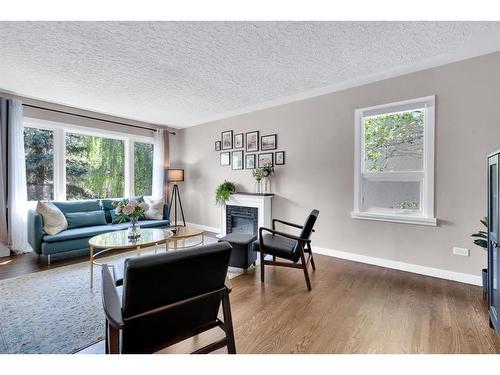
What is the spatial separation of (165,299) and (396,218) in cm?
299

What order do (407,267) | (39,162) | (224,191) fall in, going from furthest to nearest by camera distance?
(224,191) < (39,162) < (407,267)

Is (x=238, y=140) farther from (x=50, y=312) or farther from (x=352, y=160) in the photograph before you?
(x=50, y=312)

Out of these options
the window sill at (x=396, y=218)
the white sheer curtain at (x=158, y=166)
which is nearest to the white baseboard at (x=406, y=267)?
the window sill at (x=396, y=218)

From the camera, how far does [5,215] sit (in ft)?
11.8

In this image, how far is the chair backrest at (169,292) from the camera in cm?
112

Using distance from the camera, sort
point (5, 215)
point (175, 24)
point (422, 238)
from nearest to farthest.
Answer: point (175, 24), point (422, 238), point (5, 215)

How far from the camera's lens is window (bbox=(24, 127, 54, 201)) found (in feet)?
13.0

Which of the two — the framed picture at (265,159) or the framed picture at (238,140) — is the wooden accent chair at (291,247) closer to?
the framed picture at (265,159)

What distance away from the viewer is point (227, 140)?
197 inches

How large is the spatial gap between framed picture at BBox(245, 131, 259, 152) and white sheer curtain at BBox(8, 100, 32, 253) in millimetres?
3651

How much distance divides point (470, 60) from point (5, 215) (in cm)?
646

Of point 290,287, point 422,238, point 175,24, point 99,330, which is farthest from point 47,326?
point 422,238

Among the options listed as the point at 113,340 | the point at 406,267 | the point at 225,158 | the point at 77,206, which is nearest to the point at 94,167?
the point at 77,206
